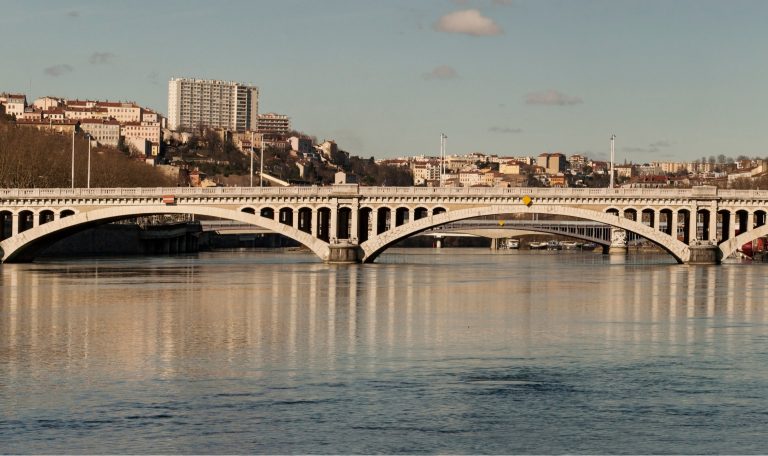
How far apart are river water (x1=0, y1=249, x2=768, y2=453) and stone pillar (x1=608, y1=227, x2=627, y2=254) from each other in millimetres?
79870

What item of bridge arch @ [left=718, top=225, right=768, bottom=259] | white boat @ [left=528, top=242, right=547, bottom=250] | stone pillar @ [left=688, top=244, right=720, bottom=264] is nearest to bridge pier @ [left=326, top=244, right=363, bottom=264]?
stone pillar @ [left=688, top=244, right=720, bottom=264]

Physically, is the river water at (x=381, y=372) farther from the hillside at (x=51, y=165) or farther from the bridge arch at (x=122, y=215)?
the hillside at (x=51, y=165)

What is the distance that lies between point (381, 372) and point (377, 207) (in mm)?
55834

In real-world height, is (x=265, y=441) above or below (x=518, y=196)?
below

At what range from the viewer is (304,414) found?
2239 cm

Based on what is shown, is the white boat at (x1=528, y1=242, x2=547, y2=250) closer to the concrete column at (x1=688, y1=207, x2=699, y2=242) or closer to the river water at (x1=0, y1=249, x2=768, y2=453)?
the concrete column at (x1=688, y1=207, x2=699, y2=242)

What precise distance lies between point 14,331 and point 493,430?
1829 cm

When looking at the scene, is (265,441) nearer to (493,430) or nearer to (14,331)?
(493,430)

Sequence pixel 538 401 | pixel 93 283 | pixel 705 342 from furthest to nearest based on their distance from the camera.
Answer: pixel 93 283 → pixel 705 342 → pixel 538 401

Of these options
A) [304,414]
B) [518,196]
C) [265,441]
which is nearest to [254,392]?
[304,414]

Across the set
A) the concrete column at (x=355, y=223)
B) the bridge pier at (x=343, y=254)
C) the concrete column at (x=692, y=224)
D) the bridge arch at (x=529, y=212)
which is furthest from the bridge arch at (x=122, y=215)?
the concrete column at (x=692, y=224)

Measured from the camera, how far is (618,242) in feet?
440

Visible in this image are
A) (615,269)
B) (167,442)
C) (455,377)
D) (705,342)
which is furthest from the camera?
(615,269)

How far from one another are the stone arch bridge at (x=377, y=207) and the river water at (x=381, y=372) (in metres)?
29.7
